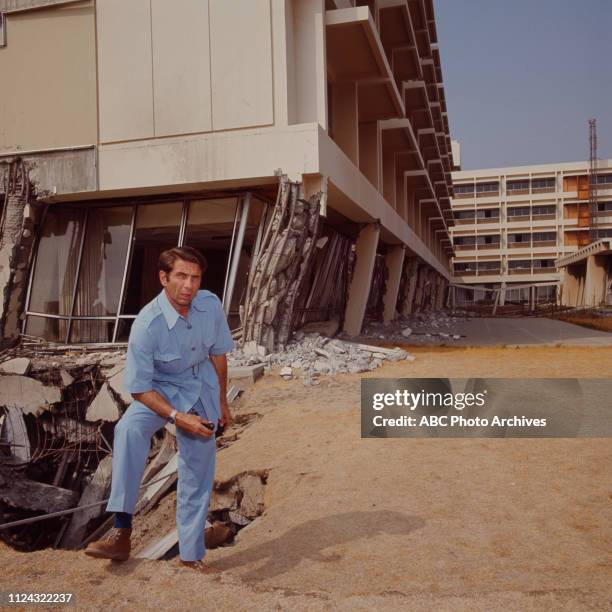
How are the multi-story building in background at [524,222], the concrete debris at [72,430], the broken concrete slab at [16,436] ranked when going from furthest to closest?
1. the multi-story building in background at [524,222]
2. the concrete debris at [72,430]
3. the broken concrete slab at [16,436]

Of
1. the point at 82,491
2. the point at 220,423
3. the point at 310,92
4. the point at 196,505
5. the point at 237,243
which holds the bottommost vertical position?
the point at 82,491

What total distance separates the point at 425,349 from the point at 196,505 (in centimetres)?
1207

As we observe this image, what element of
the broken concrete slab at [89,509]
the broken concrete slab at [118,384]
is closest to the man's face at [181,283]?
the broken concrete slab at [89,509]

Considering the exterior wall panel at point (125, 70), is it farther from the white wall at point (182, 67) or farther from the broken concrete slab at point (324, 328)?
the broken concrete slab at point (324, 328)

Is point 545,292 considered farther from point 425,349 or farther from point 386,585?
point 386,585

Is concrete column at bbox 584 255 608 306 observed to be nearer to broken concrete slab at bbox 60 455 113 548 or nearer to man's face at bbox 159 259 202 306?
broken concrete slab at bbox 60 455 113 548

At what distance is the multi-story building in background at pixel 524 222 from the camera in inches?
2349

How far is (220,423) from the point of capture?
3711 mm

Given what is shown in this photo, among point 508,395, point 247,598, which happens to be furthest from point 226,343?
point 508,395

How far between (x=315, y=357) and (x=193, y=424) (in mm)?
7967

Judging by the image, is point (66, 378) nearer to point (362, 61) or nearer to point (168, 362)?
point (168, 362)

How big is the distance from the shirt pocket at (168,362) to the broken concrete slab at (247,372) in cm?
614

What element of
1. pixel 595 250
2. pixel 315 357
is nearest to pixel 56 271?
pixel 315 357

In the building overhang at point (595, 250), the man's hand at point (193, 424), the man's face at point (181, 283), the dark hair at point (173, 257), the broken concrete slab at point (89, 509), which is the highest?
the building overhang at point (595, 250)
